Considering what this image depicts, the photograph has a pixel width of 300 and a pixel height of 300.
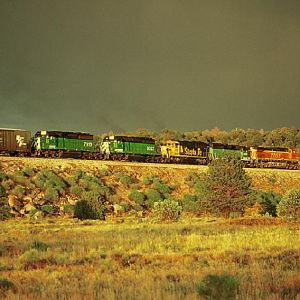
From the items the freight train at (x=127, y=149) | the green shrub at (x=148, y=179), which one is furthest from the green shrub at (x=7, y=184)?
the green shrub at (x=148, y=179)

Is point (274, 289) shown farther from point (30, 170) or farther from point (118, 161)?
point (118, 161)

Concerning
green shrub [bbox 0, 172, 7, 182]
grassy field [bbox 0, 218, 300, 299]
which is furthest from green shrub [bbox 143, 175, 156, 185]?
grassy field [bbox 0, 218, 300, 299]

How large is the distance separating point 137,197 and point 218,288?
41.8 meters

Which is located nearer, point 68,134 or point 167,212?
point 167,212

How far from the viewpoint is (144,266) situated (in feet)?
47.0

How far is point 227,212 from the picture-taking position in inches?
1736

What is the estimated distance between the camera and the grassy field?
34.2 ft

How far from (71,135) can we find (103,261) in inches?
1772

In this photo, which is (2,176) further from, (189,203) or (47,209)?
(189,203)

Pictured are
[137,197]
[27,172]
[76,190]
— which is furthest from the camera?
[137,197]

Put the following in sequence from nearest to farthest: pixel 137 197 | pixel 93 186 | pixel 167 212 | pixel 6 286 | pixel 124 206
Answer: pixel 6 286 → pixel 167 212 → pixel 124 206 → pixel 93 186 → pixel 137 197

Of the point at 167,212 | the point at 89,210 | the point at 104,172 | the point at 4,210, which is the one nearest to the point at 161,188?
the point at 104,172

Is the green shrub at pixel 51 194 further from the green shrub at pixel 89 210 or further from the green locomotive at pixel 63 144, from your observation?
the green locomotive at pixel 63 144

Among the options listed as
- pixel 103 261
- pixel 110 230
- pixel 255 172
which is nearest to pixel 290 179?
pixel 255 172
